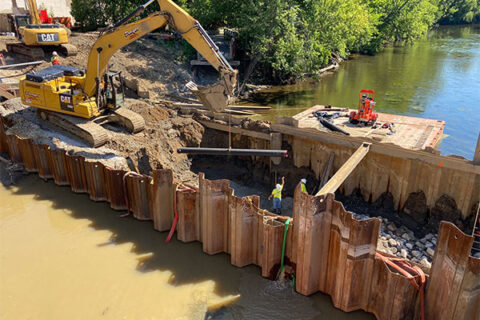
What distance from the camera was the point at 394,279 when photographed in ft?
25.2

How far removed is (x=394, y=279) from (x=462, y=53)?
1744 inches

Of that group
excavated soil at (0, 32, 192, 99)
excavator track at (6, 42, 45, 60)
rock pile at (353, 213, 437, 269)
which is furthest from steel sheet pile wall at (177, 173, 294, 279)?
excavator track at (6, 42, 45, 60)

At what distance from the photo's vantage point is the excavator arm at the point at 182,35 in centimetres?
1298

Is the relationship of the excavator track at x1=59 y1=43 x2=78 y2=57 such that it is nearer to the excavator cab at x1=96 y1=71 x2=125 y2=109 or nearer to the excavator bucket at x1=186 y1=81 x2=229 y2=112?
the excavator cab at x1=96 y1=71 x2=125 y2=109

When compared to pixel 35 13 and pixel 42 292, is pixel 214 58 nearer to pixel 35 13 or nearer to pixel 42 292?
pixel 42 292

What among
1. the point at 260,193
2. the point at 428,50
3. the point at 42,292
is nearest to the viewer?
the point at 42,292

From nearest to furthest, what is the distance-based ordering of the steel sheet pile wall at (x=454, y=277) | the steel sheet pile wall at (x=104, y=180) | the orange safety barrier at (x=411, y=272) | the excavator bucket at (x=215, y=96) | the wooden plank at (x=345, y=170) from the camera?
the steel sheet pile wall at (x=454, y=277), the orange safety barrier at (x=411, y=272), the wooden plank at (x=345, y=170), the steel sheet pile wall at (x=104, y=180), the excavator bucket at (x=215, y=96)

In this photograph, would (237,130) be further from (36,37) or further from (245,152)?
(36,37)

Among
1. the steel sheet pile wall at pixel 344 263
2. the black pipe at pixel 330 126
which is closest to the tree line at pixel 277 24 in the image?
the black pipe at pixel 330 126

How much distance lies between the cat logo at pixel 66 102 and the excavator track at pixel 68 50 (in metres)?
11.0

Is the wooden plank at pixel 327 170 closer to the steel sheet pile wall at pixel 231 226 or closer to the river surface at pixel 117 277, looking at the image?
the steel sheet pile wall at pixel 231 226

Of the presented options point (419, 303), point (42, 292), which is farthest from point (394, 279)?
point (42, 292)

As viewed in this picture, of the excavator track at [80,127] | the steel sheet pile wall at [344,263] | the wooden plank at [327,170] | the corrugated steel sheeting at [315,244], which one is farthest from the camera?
the excavator track at [80,127]

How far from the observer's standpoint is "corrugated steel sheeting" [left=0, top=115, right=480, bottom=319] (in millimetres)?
7043
